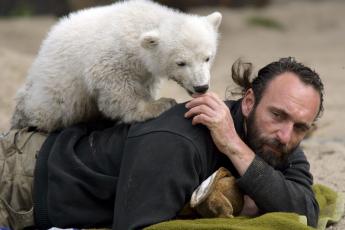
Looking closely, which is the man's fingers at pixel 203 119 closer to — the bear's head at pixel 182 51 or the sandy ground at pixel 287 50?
the bear's head at pixel 182 51

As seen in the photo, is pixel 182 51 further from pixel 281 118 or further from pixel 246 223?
pixel 246 223

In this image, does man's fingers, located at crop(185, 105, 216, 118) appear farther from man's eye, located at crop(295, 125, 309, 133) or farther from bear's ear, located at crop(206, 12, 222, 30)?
bear's ear, located at crop(206, 12, 222, 30)

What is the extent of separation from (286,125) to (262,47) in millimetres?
9385

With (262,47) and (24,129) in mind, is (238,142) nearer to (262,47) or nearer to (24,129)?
(24,129)

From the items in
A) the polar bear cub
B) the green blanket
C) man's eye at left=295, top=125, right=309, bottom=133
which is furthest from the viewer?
the polar bear cub

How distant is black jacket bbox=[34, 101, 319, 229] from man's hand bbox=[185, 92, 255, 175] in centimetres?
5

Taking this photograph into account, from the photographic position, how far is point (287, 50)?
1264 cm

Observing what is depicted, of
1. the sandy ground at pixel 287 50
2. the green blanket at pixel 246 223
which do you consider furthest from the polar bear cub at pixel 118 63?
the sandy ground at pixel 287 50

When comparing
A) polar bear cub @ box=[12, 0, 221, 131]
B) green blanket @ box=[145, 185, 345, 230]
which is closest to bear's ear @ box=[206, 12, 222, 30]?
polar bear cub @ box=[12, 0, 221, 131]

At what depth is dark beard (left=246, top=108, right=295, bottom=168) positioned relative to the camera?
3.74 meters

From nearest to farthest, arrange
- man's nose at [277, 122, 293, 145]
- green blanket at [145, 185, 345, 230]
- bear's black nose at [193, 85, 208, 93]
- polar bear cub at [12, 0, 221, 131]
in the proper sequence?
1. green blanket at [145, 185, 345, 230]
2. man's nose at [277, 122, 293, 145]
3. bear's black nose at [193, 85, 208, 93]
4. polar bear cub at [12, 0, 221, 131]

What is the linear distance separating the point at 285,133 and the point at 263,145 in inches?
5.5

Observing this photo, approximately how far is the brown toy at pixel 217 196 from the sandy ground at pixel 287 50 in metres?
1.61

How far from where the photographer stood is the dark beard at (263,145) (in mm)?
3738
